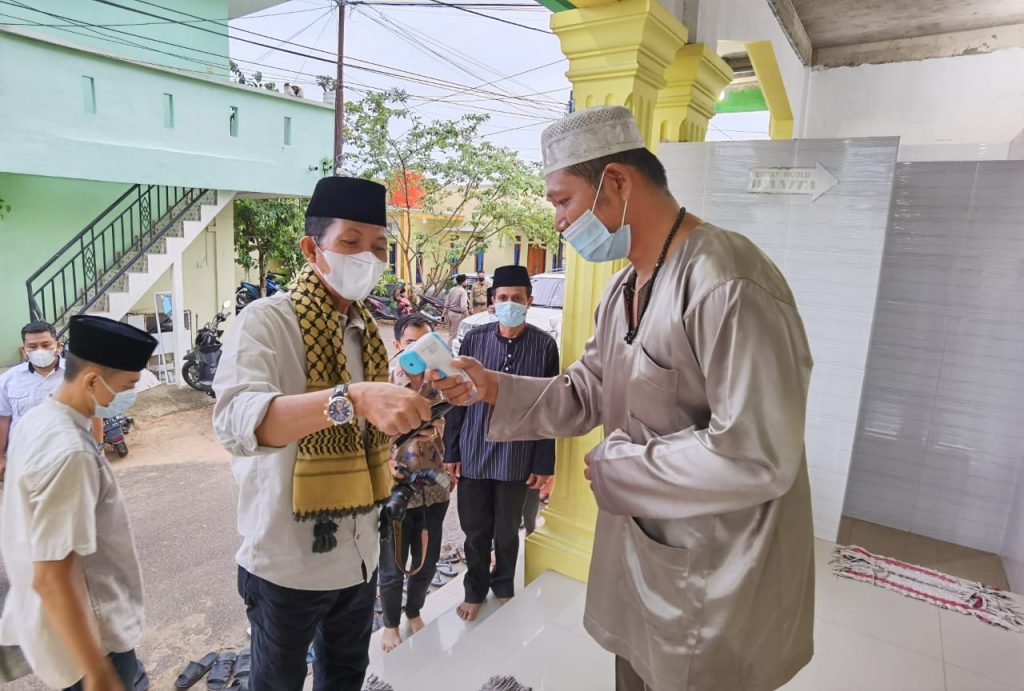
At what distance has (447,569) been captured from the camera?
12.4ft

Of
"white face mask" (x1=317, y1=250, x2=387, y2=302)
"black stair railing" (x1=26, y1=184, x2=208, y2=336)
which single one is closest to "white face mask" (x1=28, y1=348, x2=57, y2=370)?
"white face mask" (x1=317, y1=250, x2=387, y2=302)

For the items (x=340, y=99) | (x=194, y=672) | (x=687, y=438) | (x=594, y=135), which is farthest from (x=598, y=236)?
(x=340, y=99)

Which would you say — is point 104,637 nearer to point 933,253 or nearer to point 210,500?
point 210,500

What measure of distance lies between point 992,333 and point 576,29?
109 inches

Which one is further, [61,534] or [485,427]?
[485,427]

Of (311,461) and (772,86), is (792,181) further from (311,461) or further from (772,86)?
(311,461)

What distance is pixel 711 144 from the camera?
9.54 feet

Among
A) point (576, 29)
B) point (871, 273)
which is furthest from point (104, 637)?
point (871, 273)

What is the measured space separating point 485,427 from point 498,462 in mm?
180

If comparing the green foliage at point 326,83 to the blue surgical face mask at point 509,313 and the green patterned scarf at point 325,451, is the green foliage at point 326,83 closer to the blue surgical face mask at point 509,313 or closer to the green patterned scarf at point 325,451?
the blue surgical face mask at point 509,313

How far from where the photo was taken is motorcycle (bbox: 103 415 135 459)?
17.5 feet

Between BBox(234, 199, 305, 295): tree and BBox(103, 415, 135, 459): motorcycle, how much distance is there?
4.32m

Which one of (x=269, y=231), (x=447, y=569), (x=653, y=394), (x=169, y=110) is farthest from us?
(x=269, y=231)

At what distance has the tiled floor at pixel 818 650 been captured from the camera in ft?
7.04
